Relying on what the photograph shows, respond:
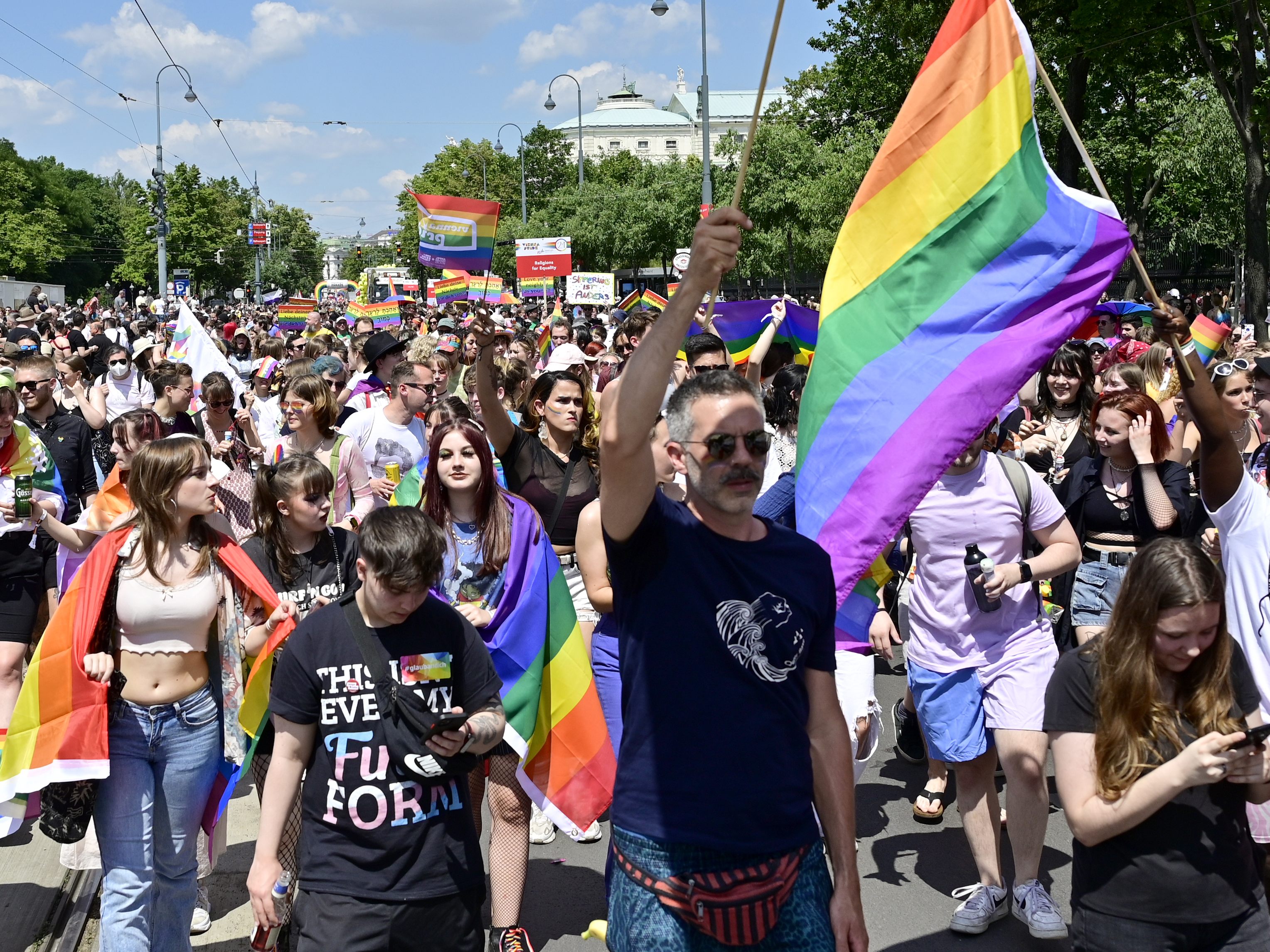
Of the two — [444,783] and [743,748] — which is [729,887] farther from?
[444,783]

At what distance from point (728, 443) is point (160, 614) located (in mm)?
2190

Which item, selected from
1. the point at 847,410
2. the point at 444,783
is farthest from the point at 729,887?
the point at 847,410

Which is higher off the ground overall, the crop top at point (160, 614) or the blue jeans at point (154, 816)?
the crop top at point (160, 614)

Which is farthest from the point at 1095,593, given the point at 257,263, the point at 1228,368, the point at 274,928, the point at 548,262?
the point at 257,263

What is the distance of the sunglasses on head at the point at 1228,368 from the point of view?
6.77 m

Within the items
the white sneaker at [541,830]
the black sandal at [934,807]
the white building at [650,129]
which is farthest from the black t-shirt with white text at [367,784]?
the white building at [650,129]

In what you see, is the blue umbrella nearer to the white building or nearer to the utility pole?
the utility pole

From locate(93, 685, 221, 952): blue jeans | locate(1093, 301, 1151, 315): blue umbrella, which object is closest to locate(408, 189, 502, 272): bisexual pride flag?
locate(1093, 301, 1151, 315): blue umbrella

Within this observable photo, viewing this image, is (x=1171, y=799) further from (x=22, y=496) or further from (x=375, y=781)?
(x=22, y=496)

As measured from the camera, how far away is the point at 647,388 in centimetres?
266

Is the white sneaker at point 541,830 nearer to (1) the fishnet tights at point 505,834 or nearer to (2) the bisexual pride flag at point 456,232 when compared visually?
(1) the fishnet tights at point 505,834

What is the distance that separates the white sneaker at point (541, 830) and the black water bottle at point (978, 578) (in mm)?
2205

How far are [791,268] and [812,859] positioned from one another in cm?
3864

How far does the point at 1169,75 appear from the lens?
93.7 ft
